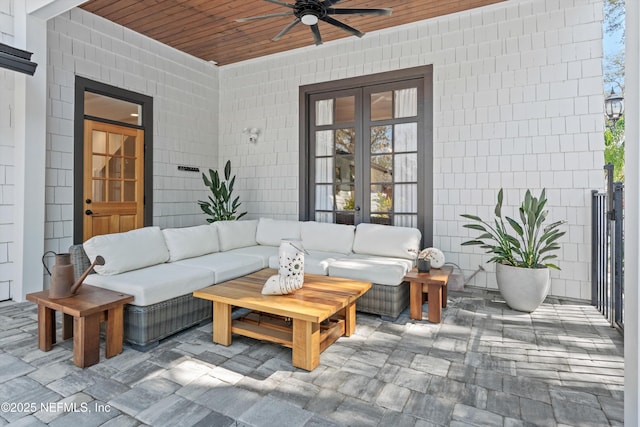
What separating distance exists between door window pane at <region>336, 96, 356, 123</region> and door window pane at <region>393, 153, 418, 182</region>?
3.24 feet

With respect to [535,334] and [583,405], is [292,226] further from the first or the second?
[583,405]

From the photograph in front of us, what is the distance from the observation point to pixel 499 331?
10.1ft

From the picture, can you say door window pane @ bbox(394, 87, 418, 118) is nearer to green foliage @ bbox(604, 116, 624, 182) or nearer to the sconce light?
the sconce light

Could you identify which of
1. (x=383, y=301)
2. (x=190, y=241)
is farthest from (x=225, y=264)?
(x=383, y=301)

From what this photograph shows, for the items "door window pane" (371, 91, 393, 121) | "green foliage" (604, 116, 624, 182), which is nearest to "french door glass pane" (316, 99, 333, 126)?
"door window pane" (371, 91, 393, 121)

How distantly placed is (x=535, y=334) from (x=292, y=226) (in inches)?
122

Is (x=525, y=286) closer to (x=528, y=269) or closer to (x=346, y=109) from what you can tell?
(x=528, y=269)

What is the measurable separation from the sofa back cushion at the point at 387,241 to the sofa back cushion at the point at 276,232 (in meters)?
0.93

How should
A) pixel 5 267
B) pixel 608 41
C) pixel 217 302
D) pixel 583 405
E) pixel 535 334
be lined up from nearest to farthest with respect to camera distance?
pixel 583 405
pixel 217 302
pixel 535 334
pixel 5 267
pixel 608 41

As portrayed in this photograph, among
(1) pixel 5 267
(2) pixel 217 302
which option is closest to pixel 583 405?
(2) pixel 217 302

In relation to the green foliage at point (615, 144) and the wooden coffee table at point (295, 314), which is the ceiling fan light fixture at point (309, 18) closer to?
the wooden coffee table at point (295, 314)

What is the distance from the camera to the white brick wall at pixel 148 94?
13.9ft

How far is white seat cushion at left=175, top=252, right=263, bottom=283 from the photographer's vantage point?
3.43 metres

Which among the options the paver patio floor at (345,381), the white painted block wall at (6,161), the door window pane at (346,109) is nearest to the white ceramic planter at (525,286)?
the paver patio floor at (345,381)
